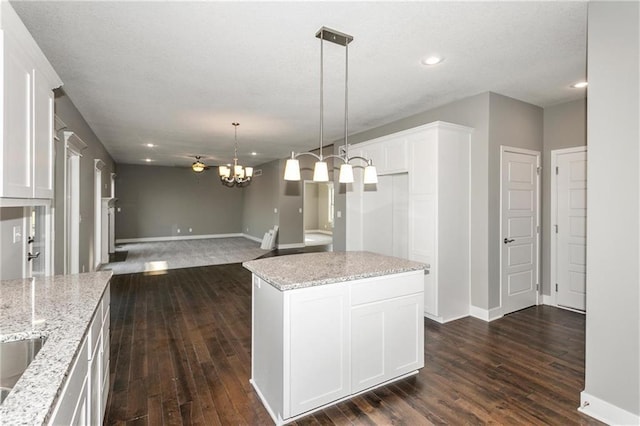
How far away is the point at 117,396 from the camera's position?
2.41 m

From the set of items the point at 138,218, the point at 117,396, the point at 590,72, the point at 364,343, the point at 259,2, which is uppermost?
the point at 259,2

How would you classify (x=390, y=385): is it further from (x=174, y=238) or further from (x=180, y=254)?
(x=174, y=238)

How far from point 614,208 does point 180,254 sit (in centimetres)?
879

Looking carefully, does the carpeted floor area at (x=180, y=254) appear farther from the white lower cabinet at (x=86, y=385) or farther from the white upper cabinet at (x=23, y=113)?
the white lower cabinet at (x=86, y=385)

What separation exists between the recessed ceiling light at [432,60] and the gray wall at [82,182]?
4008mm

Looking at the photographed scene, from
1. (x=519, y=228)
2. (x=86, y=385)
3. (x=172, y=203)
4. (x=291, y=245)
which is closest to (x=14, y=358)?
(x=86, y=385)

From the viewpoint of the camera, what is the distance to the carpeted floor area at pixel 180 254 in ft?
23.6

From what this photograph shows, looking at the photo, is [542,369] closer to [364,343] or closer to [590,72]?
[364,343]

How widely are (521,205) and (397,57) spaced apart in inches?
105

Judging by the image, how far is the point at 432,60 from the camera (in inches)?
121

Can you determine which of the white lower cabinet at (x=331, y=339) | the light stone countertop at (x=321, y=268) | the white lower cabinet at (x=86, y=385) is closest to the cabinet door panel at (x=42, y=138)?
the white lower cabinet at (x=86, y=385)

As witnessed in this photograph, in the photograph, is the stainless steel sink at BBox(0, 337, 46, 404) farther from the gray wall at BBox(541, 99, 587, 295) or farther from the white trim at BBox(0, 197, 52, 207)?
the gray wall at BBox(541, 99, 587, 295)

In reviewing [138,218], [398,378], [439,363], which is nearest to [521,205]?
[439,363]

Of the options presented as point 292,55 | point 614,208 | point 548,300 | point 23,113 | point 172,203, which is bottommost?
point 548,300
